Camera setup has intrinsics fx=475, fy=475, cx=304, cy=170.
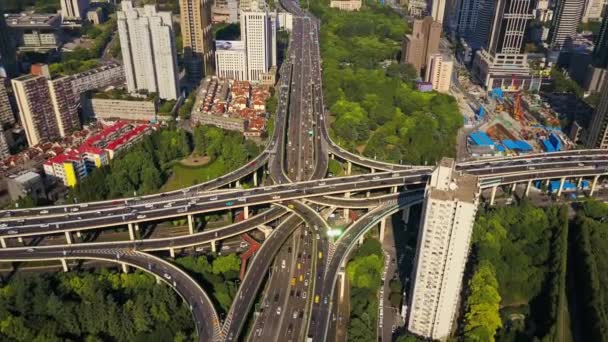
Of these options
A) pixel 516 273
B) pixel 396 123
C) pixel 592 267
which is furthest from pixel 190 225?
pixel 396 123

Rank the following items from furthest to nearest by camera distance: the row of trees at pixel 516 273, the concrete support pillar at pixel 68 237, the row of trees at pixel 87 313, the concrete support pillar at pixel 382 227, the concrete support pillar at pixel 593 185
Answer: the concrete support pillar at pixel 593 185, the concrete support pillar at pixel 382 227, the concrete support pillar at pixel 68 237, the row of trees at pixel 516 273, the row of trees at pixel 87 313

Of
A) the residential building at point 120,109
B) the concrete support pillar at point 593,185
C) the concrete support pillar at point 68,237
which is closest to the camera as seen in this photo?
the concrete support pillar at point 68,237

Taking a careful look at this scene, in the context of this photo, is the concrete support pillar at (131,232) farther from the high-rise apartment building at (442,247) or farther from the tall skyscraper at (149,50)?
the tall skyscraper at (149,50)

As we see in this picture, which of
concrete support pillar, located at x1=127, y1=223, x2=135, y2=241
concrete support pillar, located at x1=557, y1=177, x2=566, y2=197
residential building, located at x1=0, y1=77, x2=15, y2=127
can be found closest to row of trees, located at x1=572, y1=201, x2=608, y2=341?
concrete support pillar, located at x1=557, y1=177, x2=566, y2=197

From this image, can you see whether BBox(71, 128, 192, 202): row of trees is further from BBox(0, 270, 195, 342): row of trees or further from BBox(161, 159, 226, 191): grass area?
BBox(0, 270, 195, 342): row of trees

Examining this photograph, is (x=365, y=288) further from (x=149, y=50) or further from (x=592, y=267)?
(x=149, y=50)

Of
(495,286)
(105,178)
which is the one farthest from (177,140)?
(495,286)

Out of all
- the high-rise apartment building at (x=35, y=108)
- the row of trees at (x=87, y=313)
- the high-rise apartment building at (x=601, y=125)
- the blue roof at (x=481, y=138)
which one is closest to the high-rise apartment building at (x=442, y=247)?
the row of trees at (x=87, y=313)
